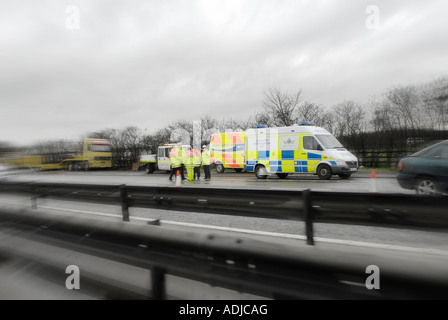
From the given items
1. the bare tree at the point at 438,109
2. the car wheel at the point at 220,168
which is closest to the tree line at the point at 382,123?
the bare tree at the point at 438,109

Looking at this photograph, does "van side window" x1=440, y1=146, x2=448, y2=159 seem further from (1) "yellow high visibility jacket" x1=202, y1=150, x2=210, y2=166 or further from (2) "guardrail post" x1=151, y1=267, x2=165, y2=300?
(1) "yellow high visibility jacket" x1=202, y1=150, x2=210, y2=166

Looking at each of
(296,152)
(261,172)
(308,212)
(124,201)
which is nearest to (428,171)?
(308,212)

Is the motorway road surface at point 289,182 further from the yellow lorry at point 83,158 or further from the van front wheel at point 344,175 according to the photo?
the yellow lorry at point 83,158

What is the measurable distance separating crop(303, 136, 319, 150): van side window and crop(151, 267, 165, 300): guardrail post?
13.1 metres

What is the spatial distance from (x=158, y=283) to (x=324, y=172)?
13057mm

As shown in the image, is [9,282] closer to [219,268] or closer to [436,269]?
[219,268]

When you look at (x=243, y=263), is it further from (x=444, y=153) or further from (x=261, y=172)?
(x=261, y=172)

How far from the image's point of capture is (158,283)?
9.75 feet

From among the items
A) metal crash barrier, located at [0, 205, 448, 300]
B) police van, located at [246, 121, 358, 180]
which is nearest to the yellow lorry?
police van, located at [246, 121, 358, 180]

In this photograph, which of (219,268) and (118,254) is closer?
(219,268)

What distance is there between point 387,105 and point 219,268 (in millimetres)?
25963

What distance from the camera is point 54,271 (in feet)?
12.4

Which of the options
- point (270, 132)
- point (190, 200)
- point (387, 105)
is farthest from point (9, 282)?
point (387, 105)
